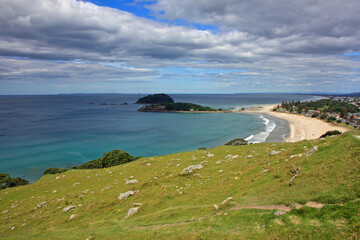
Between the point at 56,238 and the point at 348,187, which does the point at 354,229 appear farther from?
the point at 56,238

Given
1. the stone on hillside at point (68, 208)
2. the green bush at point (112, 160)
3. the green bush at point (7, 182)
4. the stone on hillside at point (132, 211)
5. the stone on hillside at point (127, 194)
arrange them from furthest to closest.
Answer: the green bush at point (112, 160) → the green bush at point (7, 182) → the stone on hillside at point (68, 208) → the stone on hillside at point (127, 194) → the stone on hillside at point (132, 211)

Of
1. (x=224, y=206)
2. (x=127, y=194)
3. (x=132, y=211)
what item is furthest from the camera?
(x=127, y=194)

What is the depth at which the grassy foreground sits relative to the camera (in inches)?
432

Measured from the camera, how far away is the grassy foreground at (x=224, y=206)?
10977 mm

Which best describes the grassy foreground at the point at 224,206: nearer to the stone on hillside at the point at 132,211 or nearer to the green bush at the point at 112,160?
the stone on hillside at the point at 132,211

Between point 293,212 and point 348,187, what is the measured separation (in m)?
3.74

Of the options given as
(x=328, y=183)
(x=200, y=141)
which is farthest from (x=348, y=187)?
(x=200, y=141)

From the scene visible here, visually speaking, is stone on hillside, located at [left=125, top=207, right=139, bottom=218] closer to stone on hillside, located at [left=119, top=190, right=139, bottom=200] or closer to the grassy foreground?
the grassy foreground

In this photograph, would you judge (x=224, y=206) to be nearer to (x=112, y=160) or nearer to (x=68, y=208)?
(x=68, y=208)

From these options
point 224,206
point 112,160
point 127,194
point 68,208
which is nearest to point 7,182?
point 112,160

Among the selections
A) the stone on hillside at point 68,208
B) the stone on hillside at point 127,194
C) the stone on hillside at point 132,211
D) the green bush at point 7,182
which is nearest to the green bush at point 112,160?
the green bush at point 7,182

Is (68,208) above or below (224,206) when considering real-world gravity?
below

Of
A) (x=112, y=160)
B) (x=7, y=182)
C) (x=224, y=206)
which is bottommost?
(x=7, y=182)

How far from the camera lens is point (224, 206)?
50.9 ft
